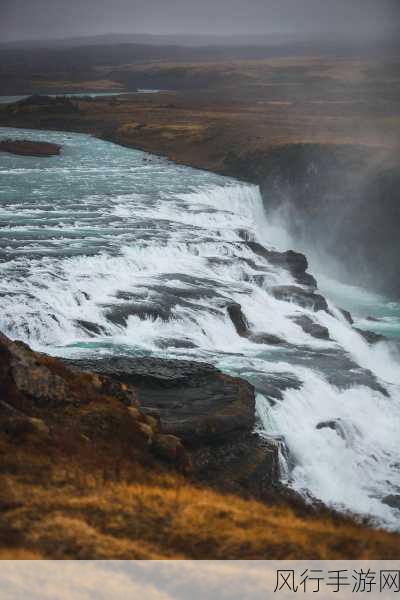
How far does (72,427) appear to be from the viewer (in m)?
16.2

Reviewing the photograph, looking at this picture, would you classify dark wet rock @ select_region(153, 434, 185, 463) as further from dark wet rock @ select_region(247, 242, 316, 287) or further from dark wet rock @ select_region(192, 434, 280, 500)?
dark wet rock @ select_region(247, 242, 316, 287)

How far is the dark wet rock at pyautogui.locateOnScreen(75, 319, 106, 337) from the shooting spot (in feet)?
92.0

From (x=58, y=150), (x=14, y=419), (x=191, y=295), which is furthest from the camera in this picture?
(x=58, y=150)

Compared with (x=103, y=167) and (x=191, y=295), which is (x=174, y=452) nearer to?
(x=191, y=295)

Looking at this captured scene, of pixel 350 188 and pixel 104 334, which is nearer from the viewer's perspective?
pixel 104 334

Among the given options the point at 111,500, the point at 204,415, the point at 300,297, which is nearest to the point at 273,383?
the point at 204,415

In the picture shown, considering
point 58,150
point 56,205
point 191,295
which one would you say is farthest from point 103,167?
point 191,295

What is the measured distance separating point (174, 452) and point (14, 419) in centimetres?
339

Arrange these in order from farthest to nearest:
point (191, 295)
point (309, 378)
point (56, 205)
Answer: point (56, 205), point (191, 295), point (309, 378)

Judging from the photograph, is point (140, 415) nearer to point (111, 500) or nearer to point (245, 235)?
point (111, 500)

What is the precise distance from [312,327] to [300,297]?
13.1ft

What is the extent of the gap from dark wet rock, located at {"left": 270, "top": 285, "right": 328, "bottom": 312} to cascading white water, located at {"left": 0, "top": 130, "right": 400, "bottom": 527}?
17.8 inches

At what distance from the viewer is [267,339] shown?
31.1m

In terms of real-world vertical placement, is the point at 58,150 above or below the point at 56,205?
above
